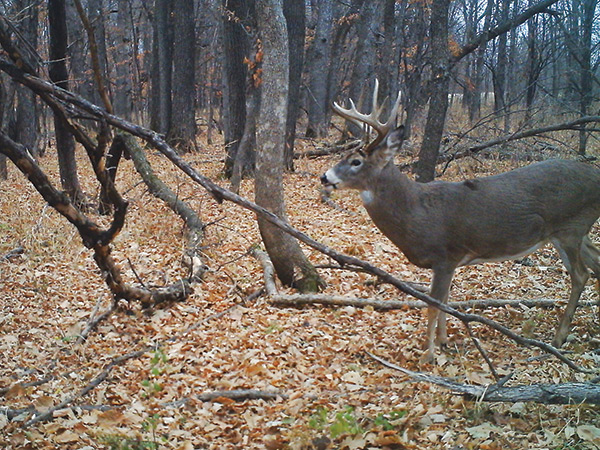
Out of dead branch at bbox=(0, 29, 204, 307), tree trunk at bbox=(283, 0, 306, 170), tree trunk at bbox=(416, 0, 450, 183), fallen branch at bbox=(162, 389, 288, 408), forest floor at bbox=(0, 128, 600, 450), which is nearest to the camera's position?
forest floor at bbox=(0, 128, 600, 450)

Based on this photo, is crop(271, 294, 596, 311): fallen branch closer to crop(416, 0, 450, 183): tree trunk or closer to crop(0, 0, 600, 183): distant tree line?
crop(0, 0, 600, 183): distant tree line

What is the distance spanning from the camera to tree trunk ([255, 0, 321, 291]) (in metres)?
6.75

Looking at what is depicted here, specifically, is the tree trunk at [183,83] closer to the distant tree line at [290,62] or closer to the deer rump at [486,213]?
the distant tree line at [290,62]

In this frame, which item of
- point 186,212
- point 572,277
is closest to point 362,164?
point 572,277

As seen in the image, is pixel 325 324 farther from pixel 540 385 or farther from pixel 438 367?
pixel 540 385

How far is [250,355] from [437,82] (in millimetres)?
5778

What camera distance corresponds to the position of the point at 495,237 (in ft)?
18.7

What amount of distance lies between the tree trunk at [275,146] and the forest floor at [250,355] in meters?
0.44

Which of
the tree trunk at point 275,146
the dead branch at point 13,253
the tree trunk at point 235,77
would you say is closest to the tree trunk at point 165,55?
the tree trunk at point 235,77

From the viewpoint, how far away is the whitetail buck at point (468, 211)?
5.66 meters

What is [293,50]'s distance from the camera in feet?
43.1

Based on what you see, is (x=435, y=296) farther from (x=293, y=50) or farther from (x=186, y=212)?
(x=293, y=50)

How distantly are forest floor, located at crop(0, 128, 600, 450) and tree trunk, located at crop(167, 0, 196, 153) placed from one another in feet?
28.8

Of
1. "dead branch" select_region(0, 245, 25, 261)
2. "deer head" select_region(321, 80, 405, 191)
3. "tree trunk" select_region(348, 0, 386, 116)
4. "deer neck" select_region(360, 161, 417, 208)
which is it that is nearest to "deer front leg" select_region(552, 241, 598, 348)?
"deer neck" select_region(360, 161, 417, 208)
